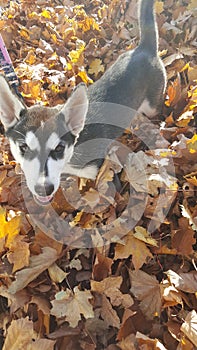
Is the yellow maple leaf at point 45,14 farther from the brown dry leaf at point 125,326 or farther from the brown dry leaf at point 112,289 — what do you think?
the brown dry leaf at point 125,326

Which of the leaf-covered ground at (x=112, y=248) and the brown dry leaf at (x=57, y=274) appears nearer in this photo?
the leaf-covered ground at (x=112, y=248)

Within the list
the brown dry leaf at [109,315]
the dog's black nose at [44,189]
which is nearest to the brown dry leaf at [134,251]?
the brown dry leaf at [109,315]

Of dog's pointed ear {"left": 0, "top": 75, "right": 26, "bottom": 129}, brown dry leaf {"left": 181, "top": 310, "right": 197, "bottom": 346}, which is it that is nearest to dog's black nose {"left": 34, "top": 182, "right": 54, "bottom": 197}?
dog's pointed ear {"left": 0, "top": 75, "right": 26, "bottom": 129}

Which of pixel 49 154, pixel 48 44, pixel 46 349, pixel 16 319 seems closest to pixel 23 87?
pixel 48 44

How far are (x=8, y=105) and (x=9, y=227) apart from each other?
2.50 feet

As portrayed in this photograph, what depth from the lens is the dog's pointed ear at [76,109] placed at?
2381 mm

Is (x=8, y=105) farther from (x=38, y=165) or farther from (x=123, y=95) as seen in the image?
(x=123, y=95)

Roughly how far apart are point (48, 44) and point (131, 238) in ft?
8.54

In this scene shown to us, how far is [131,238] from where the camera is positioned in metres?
2.28

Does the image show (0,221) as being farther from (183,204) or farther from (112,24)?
(112,24)

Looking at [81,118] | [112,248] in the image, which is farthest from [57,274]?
[81,118]

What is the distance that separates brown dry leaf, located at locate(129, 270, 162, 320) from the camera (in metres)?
2.03

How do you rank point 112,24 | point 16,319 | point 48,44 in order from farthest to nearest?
point 112,24
point 48,44
point 16,319

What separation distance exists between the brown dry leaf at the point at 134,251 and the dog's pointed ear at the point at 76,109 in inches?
31.7
